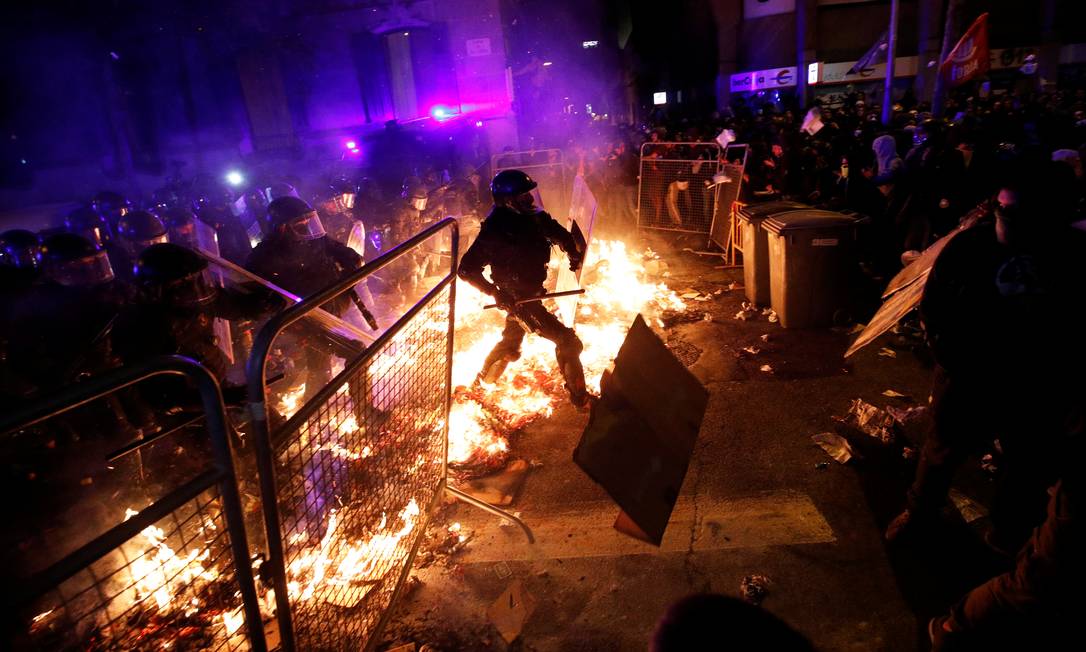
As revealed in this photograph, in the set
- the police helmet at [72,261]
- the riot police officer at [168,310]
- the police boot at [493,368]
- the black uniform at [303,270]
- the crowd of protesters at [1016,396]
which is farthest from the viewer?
the police boot at [493,368]

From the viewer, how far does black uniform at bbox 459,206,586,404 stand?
17.2ft

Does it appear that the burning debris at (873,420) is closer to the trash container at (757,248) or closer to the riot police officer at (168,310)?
the trash container at (757,248)

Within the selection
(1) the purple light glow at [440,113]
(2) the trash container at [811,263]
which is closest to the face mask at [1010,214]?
(2) the trash container at [811,263]

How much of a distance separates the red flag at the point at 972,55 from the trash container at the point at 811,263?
11.1 metres

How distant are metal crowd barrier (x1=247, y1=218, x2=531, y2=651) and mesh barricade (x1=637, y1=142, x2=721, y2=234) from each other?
8.29m

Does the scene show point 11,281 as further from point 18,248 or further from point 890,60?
point 890,60

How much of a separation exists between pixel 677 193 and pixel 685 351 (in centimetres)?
545

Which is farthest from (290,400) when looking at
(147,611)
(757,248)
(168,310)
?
(757,248)

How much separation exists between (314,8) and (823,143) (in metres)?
14.8

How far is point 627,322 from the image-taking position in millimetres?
7465

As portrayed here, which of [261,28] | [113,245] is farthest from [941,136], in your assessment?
[261,28]

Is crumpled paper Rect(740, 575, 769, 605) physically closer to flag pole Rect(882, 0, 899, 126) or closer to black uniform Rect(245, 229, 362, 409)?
black uniform Rect(245, 229, 362, 409)

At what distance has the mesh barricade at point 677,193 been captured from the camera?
35.0 ft

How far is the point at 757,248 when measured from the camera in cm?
733
